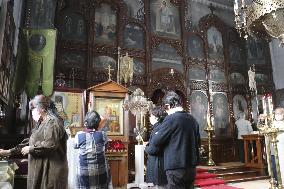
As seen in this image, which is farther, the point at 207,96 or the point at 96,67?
the point at 207,96

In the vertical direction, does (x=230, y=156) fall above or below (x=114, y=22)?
below

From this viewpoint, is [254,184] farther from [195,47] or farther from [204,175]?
[195,47]

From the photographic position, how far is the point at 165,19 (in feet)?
Answer: 37.6

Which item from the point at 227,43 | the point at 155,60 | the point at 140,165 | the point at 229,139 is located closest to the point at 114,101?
the point at 140,165

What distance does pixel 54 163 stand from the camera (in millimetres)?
2826

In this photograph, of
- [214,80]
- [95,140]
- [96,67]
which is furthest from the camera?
[214,80]

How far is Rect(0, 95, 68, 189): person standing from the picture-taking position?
2.75m

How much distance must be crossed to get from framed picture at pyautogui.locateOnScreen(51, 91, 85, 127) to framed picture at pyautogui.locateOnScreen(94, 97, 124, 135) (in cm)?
42

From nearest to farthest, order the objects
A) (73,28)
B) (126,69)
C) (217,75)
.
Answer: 1. (73,28)
2. (126,69)
3. (217,75)

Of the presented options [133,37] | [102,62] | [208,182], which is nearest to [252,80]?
[133,37]

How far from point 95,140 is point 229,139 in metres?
9.20

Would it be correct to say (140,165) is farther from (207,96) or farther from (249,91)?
(249,91)

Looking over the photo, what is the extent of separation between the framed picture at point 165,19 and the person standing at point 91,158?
8.16 metres

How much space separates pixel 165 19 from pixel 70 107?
22.0 ft
